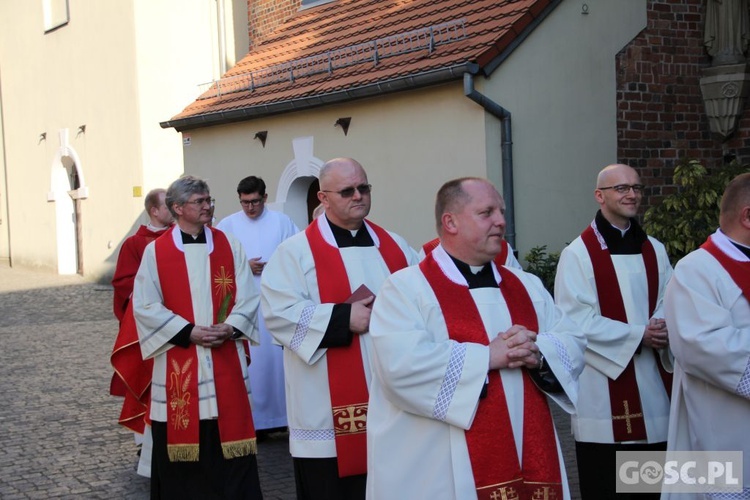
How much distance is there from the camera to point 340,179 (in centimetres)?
501

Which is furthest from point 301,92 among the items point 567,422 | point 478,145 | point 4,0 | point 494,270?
point 4,0

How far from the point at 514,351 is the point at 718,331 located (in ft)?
3.66

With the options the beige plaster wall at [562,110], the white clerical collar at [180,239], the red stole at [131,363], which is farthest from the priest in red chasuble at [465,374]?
the beige plaster wall at [562,110]

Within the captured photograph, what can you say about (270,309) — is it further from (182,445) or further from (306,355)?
(182,445)

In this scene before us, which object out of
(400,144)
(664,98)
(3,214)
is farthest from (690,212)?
(3,214)

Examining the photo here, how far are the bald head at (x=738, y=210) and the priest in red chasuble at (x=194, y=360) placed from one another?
2.75 m

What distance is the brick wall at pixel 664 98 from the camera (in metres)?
11.3

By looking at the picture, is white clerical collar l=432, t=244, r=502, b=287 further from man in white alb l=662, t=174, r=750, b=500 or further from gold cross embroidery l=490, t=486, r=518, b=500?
man in white alb l=662, t=174, r=750, b=500

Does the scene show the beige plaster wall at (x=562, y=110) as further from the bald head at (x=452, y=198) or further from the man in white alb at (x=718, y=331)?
the bald head at (x=452, y=198)

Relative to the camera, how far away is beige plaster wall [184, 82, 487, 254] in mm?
→ 10844

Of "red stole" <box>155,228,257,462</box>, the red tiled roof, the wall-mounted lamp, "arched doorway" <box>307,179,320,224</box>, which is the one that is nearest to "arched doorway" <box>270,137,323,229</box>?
"arched doorway" <box>307,179,320,224</box>

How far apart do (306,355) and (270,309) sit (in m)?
0.30

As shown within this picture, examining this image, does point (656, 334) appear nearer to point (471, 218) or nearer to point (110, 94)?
point (471, 218)

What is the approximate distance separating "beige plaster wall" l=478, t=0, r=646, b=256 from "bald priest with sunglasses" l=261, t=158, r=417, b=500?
5.69m
